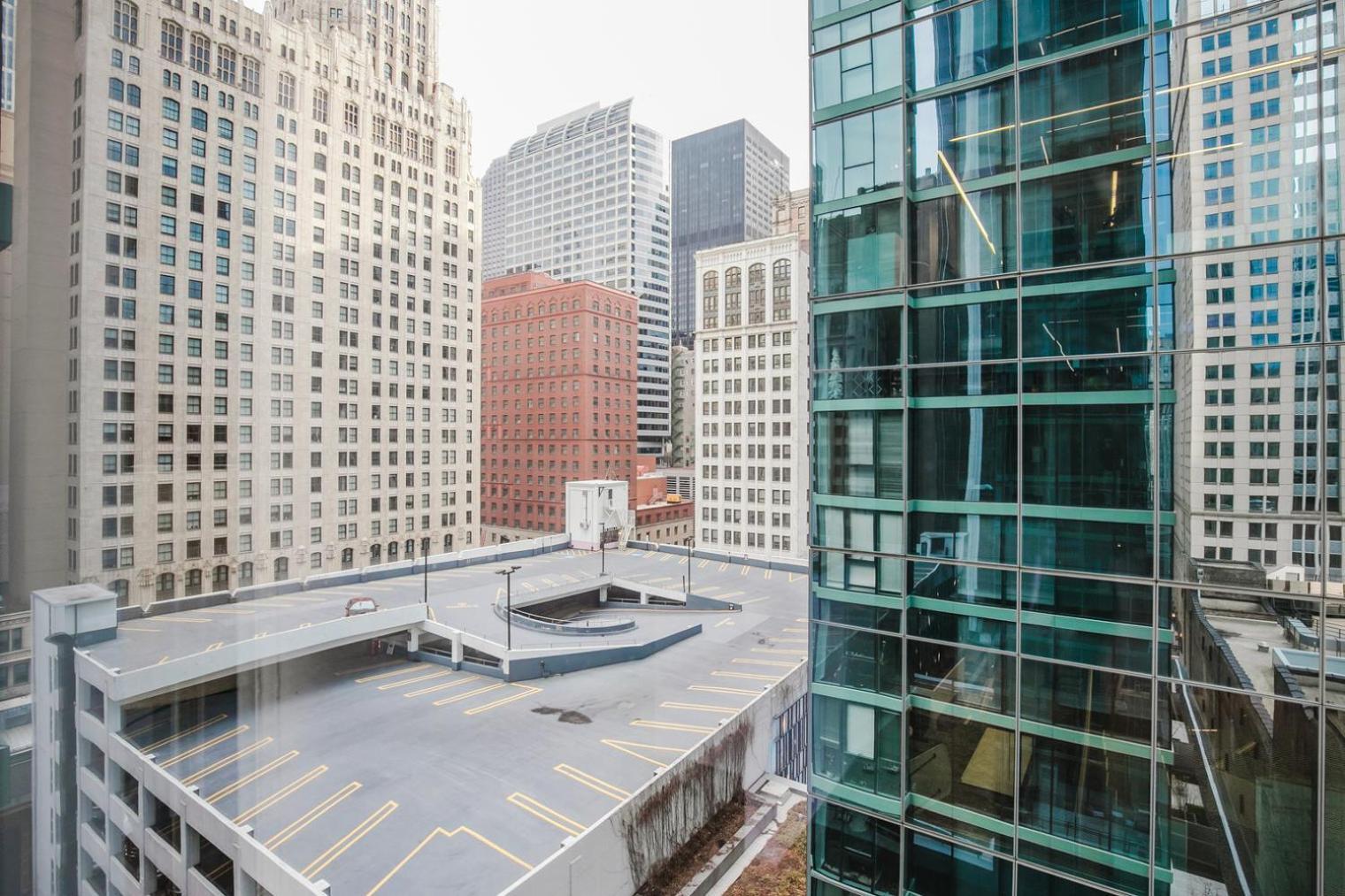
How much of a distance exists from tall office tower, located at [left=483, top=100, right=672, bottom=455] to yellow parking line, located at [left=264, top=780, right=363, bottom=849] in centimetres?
1095

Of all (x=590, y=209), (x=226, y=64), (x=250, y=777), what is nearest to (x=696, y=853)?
(x=250, y=777)

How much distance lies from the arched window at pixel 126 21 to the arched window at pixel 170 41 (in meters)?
0.12

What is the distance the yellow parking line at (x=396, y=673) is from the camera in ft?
23.3

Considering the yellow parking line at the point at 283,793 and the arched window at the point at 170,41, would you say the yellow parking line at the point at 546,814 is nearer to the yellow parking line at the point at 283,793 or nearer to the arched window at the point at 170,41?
the yellow parking line at the point at 283,793

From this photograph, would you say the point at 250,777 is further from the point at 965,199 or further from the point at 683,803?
the point at 965,199

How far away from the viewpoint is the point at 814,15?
331 cm

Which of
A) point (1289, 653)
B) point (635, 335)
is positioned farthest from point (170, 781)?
point (635, 335)

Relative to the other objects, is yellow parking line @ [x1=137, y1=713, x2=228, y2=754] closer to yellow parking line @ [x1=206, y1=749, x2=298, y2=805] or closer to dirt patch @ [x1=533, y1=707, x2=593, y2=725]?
yellow parking line @ [x1=206, y1=749, x2=298, y2=805]

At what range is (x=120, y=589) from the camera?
2426mm

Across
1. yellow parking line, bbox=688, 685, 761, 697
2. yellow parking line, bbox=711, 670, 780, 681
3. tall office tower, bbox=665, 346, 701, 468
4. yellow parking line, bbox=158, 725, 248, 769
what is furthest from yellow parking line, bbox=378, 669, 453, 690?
tall office tower, bbox=665, 346, 701, 468

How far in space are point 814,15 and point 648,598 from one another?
410 inches

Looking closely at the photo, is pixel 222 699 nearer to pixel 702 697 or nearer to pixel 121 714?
pixel 121 714

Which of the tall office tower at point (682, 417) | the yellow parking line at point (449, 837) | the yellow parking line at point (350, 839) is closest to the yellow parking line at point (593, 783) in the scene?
the yellow parking line at point (449, 837)

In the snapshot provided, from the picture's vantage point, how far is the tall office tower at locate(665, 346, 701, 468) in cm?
2891
